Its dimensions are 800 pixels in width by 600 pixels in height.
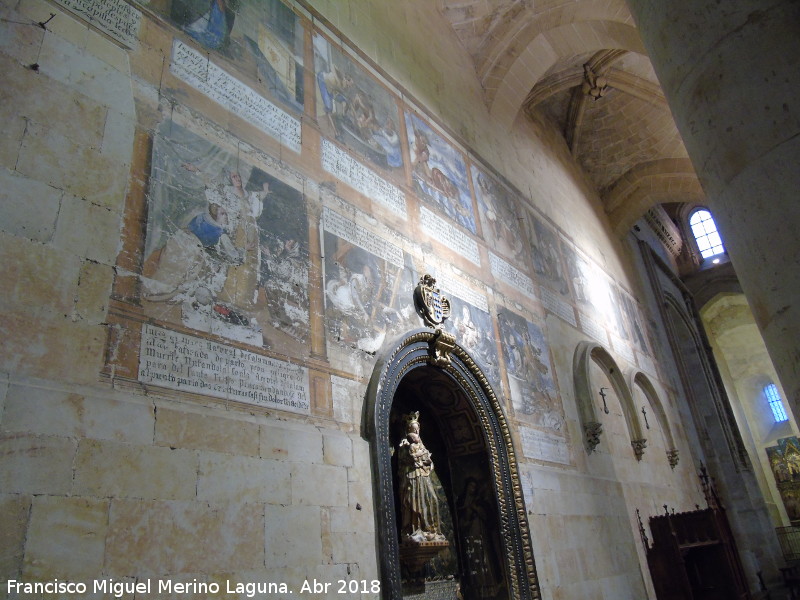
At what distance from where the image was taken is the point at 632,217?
15.2 m

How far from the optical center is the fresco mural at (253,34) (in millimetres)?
4898

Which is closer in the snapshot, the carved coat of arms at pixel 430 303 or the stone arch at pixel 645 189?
the carved coat of arms at pixel 430 303

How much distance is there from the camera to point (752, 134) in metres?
2.77

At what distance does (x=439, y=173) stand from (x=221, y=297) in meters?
4.33

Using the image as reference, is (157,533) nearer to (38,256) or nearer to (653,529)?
(38,256)

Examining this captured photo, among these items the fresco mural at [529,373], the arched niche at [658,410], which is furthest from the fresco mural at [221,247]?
the arched niche at [658,410]

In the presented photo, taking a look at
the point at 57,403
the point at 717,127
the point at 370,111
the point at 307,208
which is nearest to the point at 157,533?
the point at 57,403

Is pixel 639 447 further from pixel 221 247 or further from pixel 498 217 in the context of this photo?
pixel 221 247

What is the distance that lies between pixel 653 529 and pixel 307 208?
7.18 m

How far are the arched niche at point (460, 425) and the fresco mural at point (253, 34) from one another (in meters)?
2.64

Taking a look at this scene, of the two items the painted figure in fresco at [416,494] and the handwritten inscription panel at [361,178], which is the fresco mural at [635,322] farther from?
the painted figure in fresco at [416,494]

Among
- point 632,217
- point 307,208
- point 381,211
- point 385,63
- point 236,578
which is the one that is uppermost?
point 632,217

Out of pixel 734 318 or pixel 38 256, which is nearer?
pixel 38 256

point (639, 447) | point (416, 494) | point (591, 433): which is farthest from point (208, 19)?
point (639, 447)
